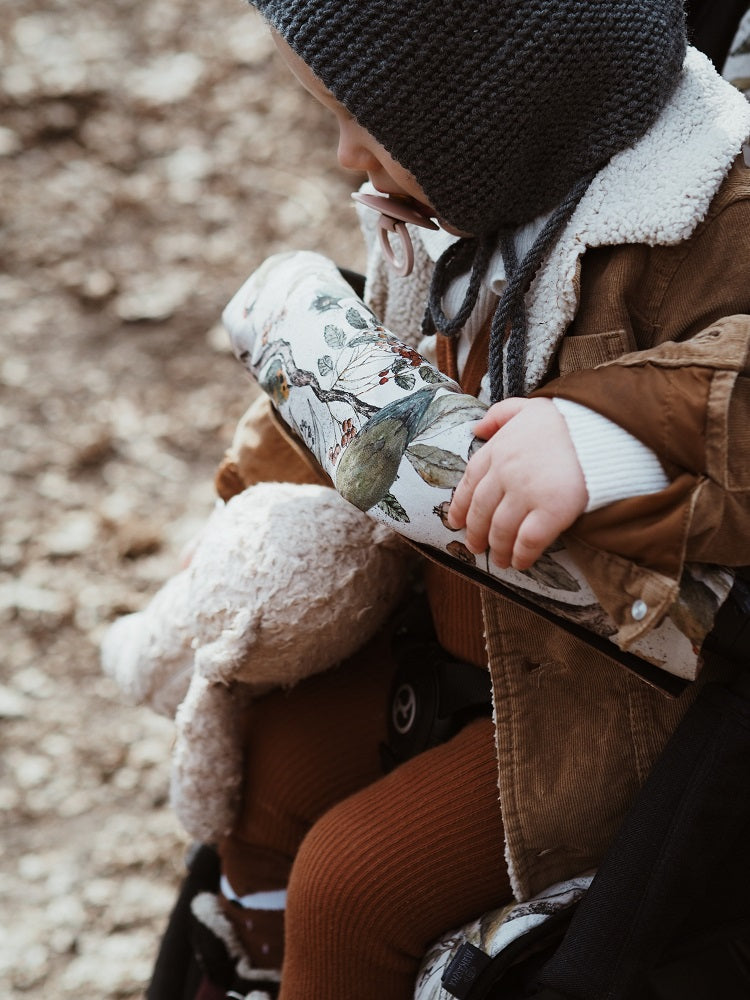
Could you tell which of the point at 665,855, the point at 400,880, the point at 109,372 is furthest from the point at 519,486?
the point at 109,372

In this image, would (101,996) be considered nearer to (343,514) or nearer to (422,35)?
(343,514)

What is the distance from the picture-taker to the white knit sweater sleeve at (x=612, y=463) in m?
0.67

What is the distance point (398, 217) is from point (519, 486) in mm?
324

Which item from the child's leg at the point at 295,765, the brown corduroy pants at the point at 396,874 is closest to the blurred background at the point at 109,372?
the child's leg at the point at 295,765

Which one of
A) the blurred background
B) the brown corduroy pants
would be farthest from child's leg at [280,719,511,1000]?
the blurred background

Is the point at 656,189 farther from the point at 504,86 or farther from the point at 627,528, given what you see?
the point at 627,528

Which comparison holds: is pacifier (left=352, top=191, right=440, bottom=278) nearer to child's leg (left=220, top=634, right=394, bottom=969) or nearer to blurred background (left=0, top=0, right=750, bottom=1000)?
child's leg (left=220, top=634, right=394, bottom=969)

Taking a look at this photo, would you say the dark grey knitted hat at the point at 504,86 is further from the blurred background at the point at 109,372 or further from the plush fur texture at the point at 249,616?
the blurred background at the point at 109,372

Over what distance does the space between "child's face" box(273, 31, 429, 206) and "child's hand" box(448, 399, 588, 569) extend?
241mm

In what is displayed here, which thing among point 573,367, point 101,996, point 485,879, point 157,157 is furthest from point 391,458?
point 157,157

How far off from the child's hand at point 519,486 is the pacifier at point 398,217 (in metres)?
0.25

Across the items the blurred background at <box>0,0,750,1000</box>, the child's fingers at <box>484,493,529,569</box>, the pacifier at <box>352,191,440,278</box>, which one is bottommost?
the blurred background at <box>0,0,750,1000</box>

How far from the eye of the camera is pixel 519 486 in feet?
2.27

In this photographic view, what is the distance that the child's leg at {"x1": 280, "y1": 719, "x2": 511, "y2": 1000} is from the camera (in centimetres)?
88
